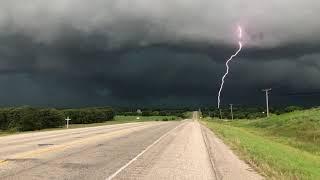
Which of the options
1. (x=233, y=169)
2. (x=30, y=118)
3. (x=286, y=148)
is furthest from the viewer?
(x=30, y=118)

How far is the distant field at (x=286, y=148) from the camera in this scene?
20.7 m

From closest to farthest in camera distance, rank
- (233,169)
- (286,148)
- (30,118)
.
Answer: (233,169), (286,148), (30,118)

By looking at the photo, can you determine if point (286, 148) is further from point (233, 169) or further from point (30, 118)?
point (30, 118)

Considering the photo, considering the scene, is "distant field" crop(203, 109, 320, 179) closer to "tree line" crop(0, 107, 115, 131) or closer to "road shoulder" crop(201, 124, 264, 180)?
"road shoulder" crop(201, 124, 264, 180)

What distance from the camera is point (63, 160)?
21.8 metres

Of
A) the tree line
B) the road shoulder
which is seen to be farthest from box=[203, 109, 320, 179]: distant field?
the tree line

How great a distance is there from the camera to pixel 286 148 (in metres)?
38.8

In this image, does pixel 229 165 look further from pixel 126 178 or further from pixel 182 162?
pixel 126 178

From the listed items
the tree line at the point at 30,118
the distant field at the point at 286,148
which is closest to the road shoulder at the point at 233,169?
the distant field at the point at 286,148

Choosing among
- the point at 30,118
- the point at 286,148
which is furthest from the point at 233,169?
the point at 30,118

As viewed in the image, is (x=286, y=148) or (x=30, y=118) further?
(x=30, y=118)

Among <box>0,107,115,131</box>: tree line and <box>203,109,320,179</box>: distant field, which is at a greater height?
<box>0,107,115,131</box>: tree line

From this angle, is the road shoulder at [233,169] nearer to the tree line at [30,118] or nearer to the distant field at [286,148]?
the distant field at [286,148]

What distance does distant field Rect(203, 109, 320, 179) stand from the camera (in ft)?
67.9
